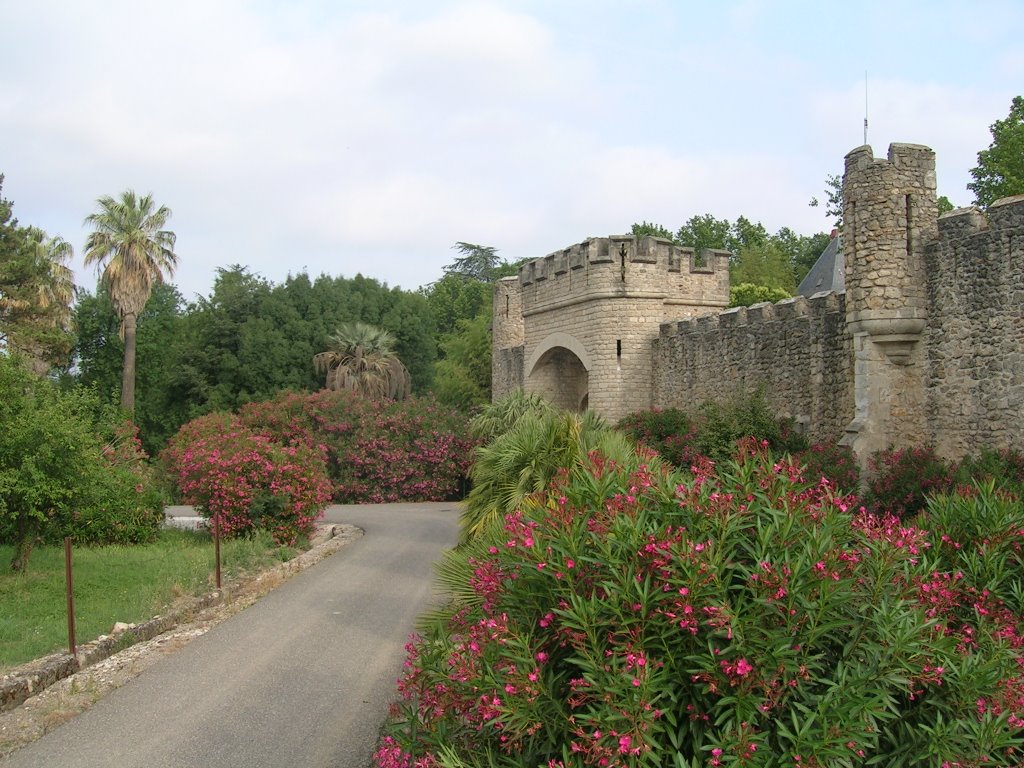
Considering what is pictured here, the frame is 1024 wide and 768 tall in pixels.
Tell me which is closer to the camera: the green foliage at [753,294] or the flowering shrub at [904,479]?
the flowering shrub at [904,479]

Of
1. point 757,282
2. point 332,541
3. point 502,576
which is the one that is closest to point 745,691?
point 502,576

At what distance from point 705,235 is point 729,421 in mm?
34427

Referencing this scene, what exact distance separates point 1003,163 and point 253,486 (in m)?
22.0

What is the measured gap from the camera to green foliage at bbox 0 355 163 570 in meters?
11.5

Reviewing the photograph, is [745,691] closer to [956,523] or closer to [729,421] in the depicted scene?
[956,523]

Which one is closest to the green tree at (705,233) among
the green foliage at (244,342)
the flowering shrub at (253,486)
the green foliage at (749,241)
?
the green foliage at (749,241)

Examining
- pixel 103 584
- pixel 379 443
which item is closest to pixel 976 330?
pixel 103 584

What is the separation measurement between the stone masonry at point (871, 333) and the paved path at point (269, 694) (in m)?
6.56

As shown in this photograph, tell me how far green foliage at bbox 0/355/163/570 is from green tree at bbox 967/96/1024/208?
22.5 m

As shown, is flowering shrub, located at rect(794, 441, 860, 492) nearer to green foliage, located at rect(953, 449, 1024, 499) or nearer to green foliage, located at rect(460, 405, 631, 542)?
green foliage, located at rect(953, 449, 1024, 499)

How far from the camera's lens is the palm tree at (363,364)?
116ft

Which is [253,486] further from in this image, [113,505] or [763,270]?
[763,270]

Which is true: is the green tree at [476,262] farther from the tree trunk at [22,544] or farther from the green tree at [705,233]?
the tree trunk at [22,544]

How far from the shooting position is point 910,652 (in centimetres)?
406
